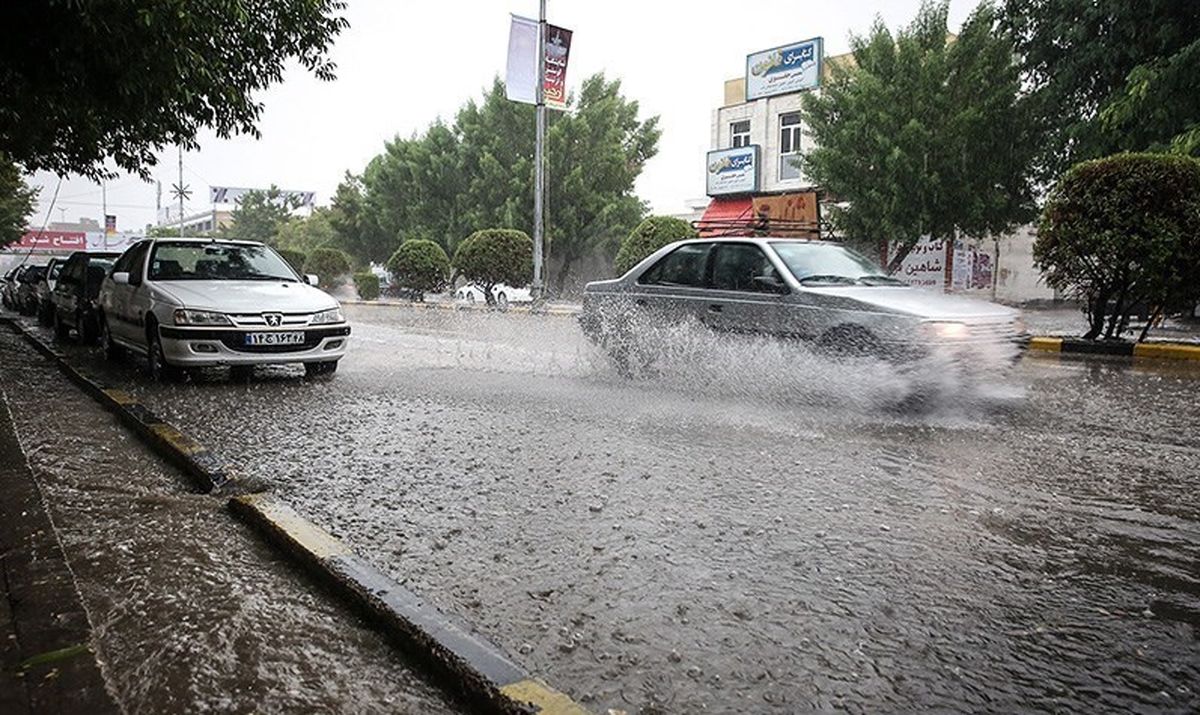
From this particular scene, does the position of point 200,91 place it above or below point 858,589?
above

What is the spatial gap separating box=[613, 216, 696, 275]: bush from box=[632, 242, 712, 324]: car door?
17.2 meters

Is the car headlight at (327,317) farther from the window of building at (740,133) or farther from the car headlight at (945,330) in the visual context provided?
the window of building at (740,133)

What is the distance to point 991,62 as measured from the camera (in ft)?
74.7

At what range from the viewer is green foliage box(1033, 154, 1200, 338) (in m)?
11.5

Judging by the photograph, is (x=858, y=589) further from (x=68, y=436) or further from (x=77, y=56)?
(x=77, y=56)

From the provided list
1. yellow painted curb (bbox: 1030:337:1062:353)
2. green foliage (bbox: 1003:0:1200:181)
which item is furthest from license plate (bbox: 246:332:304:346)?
green foliage (bbox: 1003:0:1200:181)

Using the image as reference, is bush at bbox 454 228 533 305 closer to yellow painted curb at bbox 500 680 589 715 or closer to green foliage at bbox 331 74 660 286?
green foliage at bbox 331 74 660 286

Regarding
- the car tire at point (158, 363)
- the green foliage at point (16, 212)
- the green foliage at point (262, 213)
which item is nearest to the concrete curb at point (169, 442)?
the car tire at point (158, 363)

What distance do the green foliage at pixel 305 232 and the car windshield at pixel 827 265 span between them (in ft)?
194

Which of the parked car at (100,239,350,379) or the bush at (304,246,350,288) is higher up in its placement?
the bush at (304,246,350,288)

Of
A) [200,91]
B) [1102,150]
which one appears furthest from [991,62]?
[200,91]

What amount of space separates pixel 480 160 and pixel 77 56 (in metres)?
36.9

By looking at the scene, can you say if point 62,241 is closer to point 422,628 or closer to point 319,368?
point 319,368

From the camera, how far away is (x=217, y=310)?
27.2ft
